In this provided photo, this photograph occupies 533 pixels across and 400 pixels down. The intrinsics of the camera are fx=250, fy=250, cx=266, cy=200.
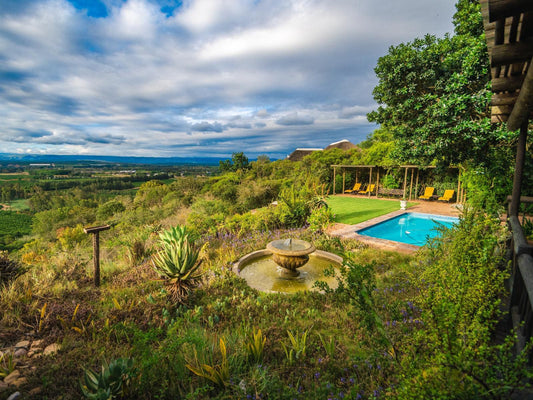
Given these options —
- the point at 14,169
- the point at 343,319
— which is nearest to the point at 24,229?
the point at 343,319

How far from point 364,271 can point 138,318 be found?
9.44 feet

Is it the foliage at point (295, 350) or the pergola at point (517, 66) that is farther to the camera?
the foliage at point (295, 350)

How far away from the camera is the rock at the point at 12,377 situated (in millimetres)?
2155

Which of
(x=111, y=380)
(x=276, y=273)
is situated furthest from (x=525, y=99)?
(x=111, y=380)

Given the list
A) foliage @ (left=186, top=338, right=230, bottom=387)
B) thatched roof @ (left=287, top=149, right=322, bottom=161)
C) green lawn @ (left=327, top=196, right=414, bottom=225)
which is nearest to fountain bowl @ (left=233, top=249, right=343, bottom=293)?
foliage @ (left=186, top=338, right=230, bottom=387)

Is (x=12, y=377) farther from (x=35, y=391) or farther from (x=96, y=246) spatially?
(x=96, y=246)

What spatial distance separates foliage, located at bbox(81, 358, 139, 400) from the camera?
1.76 meters

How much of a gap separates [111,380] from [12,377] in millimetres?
1221

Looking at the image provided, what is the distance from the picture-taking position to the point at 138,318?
3.23 metres

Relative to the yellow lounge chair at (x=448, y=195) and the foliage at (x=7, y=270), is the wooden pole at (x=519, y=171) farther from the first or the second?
the yellow lounge chair at (x=448, y=195)

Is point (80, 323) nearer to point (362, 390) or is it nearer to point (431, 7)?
point (362, 390)

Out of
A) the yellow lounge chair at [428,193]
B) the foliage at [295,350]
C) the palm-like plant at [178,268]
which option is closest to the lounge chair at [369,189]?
the yellow lounge chair at [428,193]

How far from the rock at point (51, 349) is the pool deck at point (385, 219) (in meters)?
5.81

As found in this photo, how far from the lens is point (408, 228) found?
9688 mm
